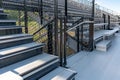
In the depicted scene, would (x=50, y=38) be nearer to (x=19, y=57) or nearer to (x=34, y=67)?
(x=19, y=57)

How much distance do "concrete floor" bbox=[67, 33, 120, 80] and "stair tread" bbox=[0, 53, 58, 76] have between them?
638 millimetres

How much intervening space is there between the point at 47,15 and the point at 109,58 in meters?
2.58

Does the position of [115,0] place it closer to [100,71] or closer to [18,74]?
[100,71]

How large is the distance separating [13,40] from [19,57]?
0.97ft

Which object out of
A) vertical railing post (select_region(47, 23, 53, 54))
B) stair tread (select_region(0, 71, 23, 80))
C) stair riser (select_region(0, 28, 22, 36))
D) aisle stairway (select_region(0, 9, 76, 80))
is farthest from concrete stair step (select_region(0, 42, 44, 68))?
vertical railing post (select_region(47, 23, 53, 54))

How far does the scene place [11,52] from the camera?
6.27 feet

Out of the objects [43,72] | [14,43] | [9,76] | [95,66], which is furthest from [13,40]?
[95,66]

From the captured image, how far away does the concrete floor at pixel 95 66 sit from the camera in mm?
2535

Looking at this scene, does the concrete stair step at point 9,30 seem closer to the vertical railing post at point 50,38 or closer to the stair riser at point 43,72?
the vertical railing post at point 50,38

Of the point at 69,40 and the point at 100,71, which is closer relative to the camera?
the point at 100,71

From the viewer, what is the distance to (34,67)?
1907 millimetres

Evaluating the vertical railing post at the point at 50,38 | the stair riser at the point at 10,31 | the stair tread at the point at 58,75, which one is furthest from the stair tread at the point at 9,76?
the vertical railing post at the point at 50,38

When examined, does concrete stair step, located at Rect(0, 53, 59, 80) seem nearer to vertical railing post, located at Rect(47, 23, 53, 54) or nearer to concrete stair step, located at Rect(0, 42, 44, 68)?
concrete stair step, located at Rect(0, 42, 44, 68)

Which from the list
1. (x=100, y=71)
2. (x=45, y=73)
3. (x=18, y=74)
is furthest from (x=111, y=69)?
(x=18, y=74)
